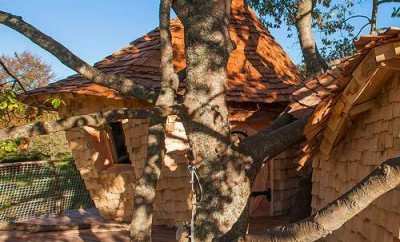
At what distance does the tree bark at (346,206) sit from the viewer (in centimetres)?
221

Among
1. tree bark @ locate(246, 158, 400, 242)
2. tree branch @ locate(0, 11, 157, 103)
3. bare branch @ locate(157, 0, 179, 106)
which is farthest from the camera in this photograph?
bare branch @ locate(157, 0, 179, 106)

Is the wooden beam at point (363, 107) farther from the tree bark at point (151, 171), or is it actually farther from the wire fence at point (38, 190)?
the wire fence at point (38, 190)

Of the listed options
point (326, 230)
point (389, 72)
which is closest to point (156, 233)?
point (389, 72)

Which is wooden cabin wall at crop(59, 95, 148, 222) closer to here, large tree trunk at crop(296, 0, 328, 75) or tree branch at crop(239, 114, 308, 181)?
large tree trunk at crop(296, 0, 328, 75)

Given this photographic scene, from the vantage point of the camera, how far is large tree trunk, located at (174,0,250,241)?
13.4ft

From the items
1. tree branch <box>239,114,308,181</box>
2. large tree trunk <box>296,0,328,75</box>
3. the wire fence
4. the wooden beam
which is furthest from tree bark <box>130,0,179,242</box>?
the wire fence

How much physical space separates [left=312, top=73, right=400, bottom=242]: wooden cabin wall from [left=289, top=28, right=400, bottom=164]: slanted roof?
127mm

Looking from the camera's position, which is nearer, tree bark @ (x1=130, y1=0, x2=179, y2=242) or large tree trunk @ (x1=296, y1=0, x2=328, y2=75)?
tree bark @ (x1=130, y1=0, x2=179, y2=242)

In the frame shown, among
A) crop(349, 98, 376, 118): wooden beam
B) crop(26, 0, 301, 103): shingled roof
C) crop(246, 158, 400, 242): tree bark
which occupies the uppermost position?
crop(26, 0, 301, 103): shingled roof

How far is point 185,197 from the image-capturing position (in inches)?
379

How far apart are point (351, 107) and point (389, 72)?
0.57 m

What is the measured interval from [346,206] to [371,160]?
7.72 ft

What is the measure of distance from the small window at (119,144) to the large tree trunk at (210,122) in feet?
23.7

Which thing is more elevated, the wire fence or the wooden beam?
the wooden beam
